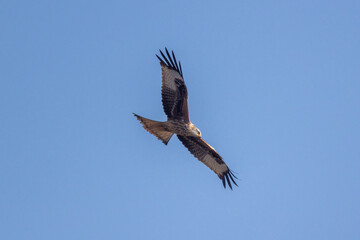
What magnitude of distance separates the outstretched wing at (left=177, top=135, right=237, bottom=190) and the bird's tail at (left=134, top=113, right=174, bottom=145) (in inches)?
36.1

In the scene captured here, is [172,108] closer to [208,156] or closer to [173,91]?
[173,91]

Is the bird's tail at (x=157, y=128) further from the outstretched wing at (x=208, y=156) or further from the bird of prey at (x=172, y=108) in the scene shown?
the outstretched wing at (x=208, y=156)

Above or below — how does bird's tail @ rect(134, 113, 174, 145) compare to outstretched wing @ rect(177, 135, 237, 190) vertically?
below

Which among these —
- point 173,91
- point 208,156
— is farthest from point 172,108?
point 208,156

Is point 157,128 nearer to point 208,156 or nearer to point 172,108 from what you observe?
point 172,108

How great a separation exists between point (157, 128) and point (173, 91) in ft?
2.86

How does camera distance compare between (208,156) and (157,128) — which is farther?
(208,156)

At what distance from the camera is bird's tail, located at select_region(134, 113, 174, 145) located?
1170cm

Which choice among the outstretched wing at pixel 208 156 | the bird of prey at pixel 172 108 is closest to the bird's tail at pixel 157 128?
the bird of prey at pixel 172 108

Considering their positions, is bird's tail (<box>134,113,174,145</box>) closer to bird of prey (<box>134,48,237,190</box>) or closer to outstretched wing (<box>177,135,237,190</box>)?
bird of prey (<box>134,48,237,190</box>)

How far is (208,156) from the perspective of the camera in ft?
43.0

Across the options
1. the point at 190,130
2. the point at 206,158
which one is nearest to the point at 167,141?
the point at 190,130

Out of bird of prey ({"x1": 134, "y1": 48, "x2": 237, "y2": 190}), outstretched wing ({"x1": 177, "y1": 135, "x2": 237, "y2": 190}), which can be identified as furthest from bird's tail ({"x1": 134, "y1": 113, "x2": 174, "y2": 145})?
outstretched wing ({"x1": 177, "y1": 135, "x2": 237, "y2": 190})

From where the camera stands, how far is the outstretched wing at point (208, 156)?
12.9m
